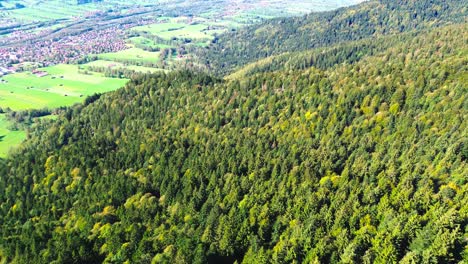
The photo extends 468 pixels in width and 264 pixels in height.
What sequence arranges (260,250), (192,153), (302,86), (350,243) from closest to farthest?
(350,243)
(260,250)
(192,153)
(302,86)

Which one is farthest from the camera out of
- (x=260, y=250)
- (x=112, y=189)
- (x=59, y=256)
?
(x=112, y=189)

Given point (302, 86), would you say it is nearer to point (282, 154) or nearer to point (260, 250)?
point (282, 154)

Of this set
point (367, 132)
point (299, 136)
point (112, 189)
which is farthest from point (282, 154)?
point (112, 189)

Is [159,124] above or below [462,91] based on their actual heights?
below

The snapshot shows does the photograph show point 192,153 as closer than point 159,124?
Yes

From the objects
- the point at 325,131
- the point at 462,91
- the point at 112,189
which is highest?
the point at 462,91

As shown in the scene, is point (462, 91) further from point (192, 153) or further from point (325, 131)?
point (192, 153)
